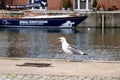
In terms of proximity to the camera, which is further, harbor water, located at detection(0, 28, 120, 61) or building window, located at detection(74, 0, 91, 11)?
building window, located at detection(74, 0, 91, 11)

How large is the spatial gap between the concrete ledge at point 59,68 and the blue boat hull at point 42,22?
43.8 metres

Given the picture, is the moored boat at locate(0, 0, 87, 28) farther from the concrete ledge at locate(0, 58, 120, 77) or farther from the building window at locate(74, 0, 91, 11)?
the concrete ledge at locate(0, 58, 120, 77)

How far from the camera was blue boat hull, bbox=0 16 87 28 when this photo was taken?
60312 mm

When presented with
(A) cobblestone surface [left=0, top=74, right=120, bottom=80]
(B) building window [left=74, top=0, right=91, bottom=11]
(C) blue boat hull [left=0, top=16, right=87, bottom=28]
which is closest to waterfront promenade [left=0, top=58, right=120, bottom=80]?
(A) cobblestone surface [left=0, top=74, right=120, bottom=80]

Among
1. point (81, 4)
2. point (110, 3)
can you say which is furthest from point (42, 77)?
point (81, 4)

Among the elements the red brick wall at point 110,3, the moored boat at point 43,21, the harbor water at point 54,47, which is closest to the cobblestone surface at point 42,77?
the harbor water at point 54,47

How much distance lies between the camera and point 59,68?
1459 cm

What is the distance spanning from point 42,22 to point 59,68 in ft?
154

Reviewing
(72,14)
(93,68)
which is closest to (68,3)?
(72,14)

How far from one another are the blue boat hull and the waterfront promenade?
43830 millimetres

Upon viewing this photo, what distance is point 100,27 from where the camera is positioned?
59062 mm

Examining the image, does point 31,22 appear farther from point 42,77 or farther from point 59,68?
point 42,77

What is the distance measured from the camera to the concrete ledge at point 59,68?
13.7m

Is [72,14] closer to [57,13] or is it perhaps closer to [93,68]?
[57,13]
